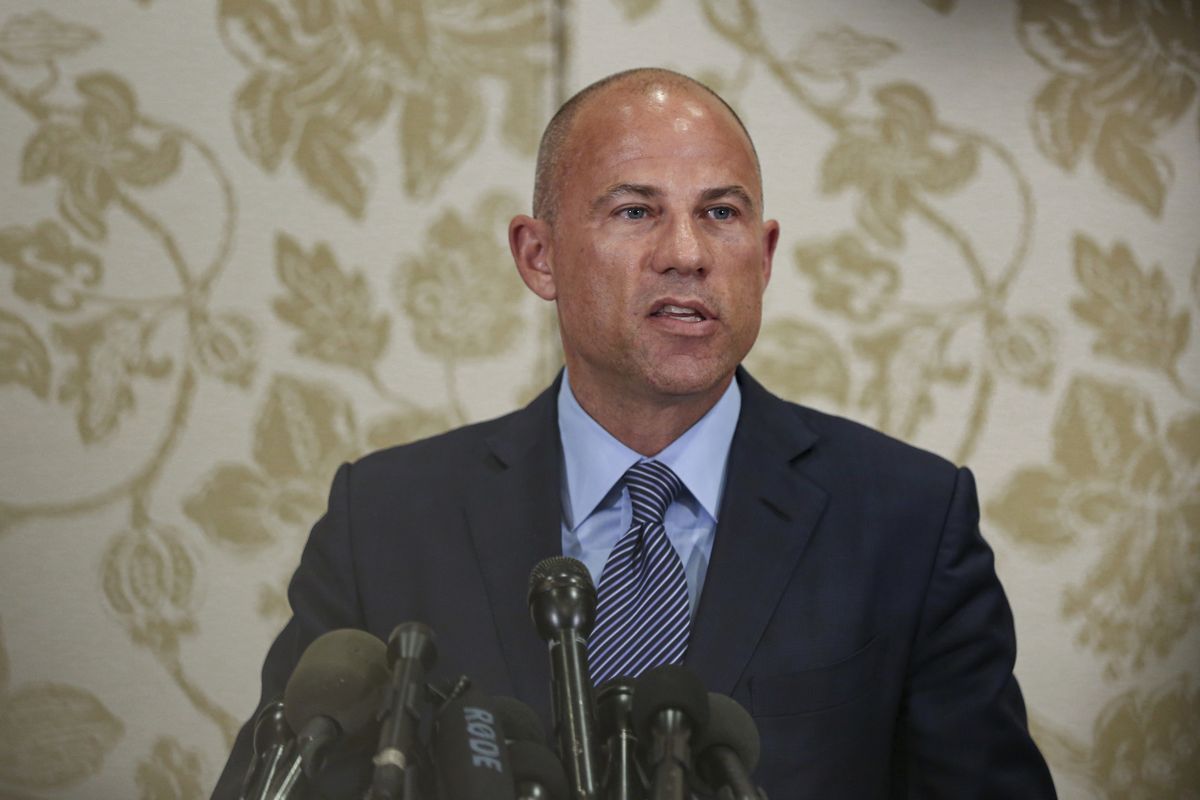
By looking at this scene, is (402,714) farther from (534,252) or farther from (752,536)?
(534,252)

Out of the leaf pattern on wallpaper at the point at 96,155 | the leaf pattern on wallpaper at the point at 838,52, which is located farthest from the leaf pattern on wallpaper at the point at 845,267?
the leaf pattern on wallpaper at the point at 96,155

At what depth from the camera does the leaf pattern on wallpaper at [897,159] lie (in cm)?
200

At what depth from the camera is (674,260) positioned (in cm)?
141

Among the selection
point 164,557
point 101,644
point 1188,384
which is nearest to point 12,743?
point 101,644

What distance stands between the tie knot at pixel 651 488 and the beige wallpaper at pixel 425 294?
0.57 metres

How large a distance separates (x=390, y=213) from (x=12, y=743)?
41.6 inches

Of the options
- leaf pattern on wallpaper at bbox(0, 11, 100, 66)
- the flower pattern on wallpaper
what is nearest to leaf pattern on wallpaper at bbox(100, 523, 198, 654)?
the flower pattern on wallpaper

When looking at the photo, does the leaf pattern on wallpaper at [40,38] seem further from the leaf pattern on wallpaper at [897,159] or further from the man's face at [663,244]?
the leaf pattern on wallpaper at [897,159]

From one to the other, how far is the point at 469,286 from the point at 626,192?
2.03 feet

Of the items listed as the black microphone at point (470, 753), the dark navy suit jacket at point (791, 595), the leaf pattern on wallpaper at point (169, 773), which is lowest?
the leaf pattern on wallpaper at point (169, 773)

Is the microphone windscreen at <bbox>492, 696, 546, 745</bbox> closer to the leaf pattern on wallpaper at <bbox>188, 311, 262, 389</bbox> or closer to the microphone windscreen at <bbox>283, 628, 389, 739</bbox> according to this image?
the microphone windscreen at <bbox>283, 628, 389, 739</bbox>

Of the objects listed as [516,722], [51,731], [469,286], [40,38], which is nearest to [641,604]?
[516,722]

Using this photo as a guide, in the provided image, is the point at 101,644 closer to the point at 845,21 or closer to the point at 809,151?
the point at 809,151

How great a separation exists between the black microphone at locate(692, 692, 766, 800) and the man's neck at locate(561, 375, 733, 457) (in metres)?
0.73
